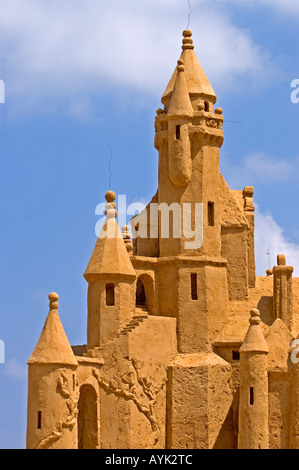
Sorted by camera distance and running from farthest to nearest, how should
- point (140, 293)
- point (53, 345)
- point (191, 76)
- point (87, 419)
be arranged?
point (191, 76) < point (140, 293) < point (87, 419) < point (53, 345)

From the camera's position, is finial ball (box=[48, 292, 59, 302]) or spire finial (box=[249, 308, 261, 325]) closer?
finial ball (box=[48, 292, 59, 302])

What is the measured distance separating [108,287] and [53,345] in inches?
160


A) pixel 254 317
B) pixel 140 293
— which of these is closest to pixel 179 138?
pixel 140 293

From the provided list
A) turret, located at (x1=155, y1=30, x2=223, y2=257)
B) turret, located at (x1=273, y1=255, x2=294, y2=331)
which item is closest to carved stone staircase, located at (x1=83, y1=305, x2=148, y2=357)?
turret, located at (x1=155, y1=30, x2=223, y2=257)

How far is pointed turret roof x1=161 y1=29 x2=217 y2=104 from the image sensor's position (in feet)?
191

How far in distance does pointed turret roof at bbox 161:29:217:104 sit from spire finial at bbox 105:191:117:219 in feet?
16.2

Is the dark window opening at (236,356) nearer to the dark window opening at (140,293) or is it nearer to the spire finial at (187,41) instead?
the dark window opening at (140,293)

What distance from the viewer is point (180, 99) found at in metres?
57.2

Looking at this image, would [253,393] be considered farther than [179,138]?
No

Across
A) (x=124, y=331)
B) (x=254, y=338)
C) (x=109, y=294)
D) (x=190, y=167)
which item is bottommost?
(x=254, y=338)

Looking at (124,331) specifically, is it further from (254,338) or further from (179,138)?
(179,138)

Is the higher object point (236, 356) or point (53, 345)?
point (236, 356)

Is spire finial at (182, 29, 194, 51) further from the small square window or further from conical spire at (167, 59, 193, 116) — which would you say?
the small square window

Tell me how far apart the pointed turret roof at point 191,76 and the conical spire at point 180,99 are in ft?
2.71
